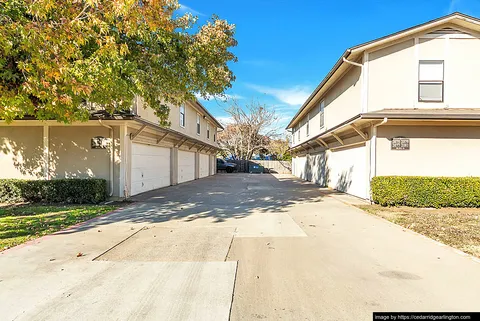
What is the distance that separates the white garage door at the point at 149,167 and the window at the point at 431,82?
37.2ft

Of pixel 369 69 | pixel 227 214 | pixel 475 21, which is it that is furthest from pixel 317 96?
pixel 227 214

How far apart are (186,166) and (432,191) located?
48.3ft

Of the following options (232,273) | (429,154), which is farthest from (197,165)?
(232,273)

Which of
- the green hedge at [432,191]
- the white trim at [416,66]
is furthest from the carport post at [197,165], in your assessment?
the white trim at [416,66]

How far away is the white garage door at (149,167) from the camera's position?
38.4ft

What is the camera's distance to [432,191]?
916 centimetres

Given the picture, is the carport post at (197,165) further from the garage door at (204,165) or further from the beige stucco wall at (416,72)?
the beige stucco wall at (416,72)

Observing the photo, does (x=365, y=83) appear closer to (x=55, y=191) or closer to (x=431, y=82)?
(x=431, y=82)

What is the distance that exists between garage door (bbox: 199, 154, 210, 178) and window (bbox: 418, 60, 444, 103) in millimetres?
17308

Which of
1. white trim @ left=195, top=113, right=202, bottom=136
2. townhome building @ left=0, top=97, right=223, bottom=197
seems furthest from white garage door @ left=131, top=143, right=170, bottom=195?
white trim @ left=195, top=113, right=202, bottom=136

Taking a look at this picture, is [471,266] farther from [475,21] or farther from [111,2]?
[475,21]

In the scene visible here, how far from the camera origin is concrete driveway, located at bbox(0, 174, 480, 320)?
9.82 feet

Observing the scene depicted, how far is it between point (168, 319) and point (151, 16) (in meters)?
5.27

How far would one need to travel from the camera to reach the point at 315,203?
402 inches
